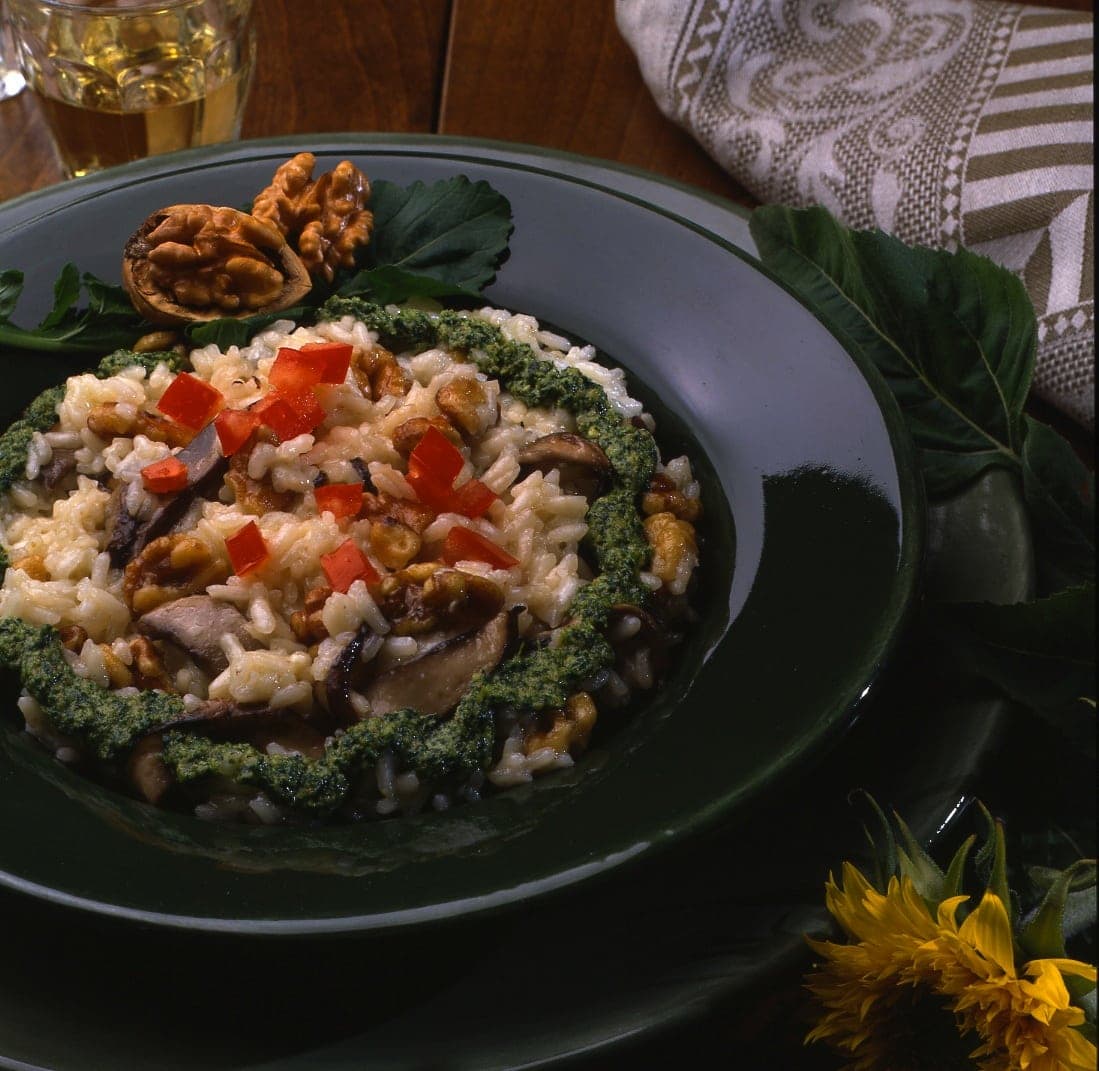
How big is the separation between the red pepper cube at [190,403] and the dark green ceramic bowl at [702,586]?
0.39 metres

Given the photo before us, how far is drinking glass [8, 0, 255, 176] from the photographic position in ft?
12.3

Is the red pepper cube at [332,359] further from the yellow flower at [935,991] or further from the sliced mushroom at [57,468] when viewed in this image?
the yellow flower at [935,991]

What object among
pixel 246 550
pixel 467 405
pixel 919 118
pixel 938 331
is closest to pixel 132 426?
pixel 246 550

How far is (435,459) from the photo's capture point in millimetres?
2770

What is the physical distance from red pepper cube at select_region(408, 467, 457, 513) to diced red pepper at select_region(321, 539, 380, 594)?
205 mm

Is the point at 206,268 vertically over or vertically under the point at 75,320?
over

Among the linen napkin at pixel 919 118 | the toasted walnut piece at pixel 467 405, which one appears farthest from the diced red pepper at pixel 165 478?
the linen napkin at pixel 919 118

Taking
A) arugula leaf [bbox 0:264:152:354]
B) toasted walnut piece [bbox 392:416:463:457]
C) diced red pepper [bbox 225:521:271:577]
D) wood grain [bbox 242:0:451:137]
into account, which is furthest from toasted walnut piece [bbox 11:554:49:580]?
wood grain [bbox 242:0:451:137]

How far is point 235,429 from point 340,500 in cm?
27

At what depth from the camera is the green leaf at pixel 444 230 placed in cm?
335

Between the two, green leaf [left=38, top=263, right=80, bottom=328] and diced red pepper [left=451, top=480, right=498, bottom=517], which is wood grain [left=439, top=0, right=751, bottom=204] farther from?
diced red pepper [left=451, top=480, right=498, bottom=517]

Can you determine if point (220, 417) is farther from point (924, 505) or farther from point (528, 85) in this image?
point (528, 85)

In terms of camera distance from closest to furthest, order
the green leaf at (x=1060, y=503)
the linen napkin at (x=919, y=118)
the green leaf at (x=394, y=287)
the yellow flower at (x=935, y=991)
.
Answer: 1. the yellow flower at (x=935, y=991)
2. the green leaf at (x=1060, y=503)
3. the green leaf at (x=394, y=287)
4. the linen napkin at (x=919, y=118)

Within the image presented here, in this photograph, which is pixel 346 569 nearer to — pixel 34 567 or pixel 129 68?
pixel 34 567
